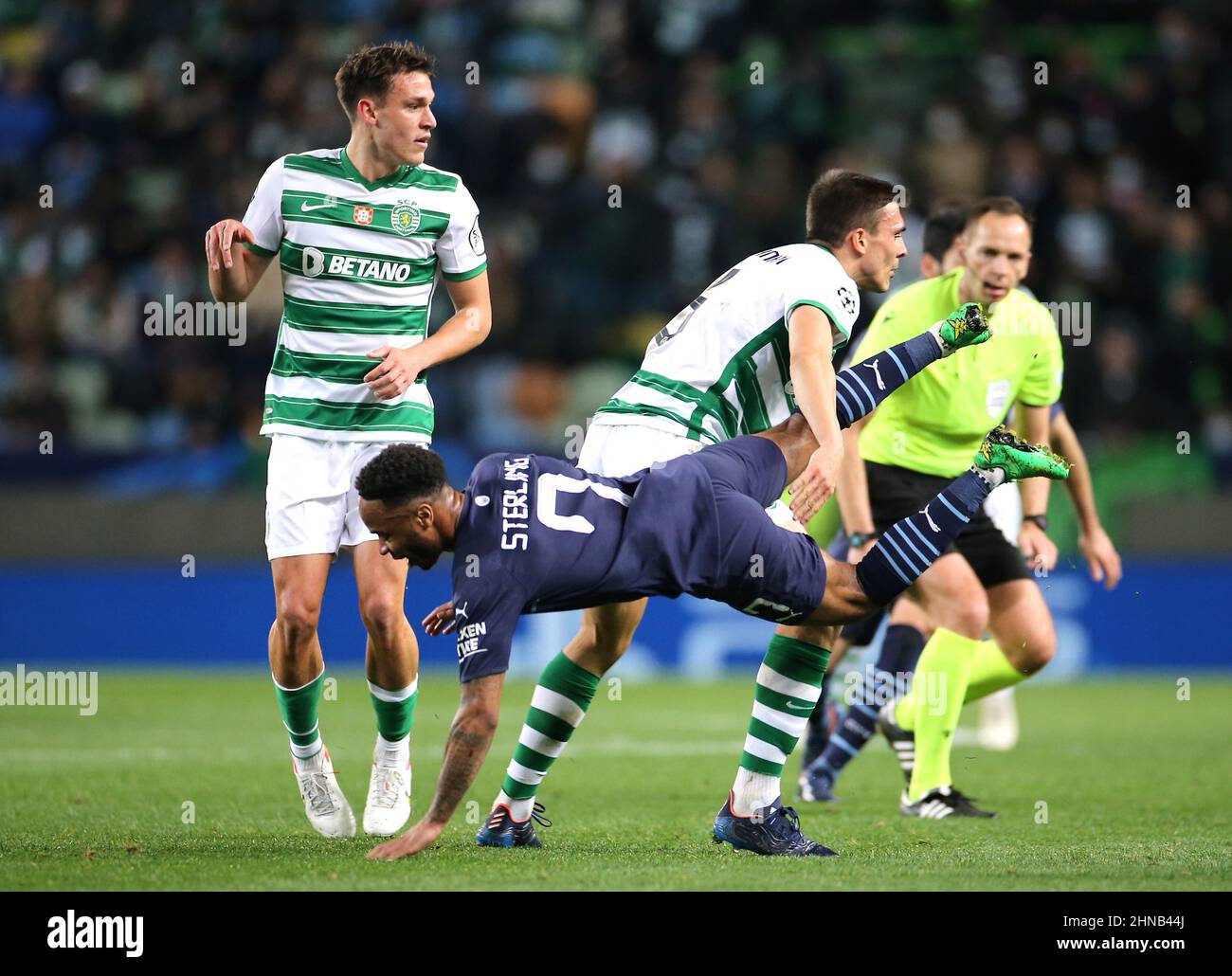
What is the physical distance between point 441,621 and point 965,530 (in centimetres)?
270

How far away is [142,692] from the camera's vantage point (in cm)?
1137

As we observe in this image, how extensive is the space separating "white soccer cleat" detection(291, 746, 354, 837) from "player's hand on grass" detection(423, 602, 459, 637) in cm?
87

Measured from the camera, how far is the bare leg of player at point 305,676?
5469 millimetres

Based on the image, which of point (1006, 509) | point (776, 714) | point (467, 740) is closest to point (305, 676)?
point (467, 740)

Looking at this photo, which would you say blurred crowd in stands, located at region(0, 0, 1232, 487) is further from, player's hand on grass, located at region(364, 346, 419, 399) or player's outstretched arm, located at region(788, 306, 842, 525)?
player's outstretched arm, located at region(788, 306, 842, 525)

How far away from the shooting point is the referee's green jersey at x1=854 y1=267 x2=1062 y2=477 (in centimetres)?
670

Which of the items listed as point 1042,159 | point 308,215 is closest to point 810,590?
point 308,215

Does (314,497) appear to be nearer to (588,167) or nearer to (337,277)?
(337,277)

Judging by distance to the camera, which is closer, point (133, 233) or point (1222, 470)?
point (1222, 470)

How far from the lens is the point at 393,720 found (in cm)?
568

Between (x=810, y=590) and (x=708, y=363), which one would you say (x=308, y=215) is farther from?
(x=810, y=590)

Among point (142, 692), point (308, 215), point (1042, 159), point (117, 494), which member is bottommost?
point (142, 692)

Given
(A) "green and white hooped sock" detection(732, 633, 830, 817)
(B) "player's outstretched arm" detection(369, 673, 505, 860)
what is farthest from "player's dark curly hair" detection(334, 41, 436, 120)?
(A) "green and white hooped sock" detection(732, 633, 830, 817)

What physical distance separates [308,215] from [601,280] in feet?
27.6
